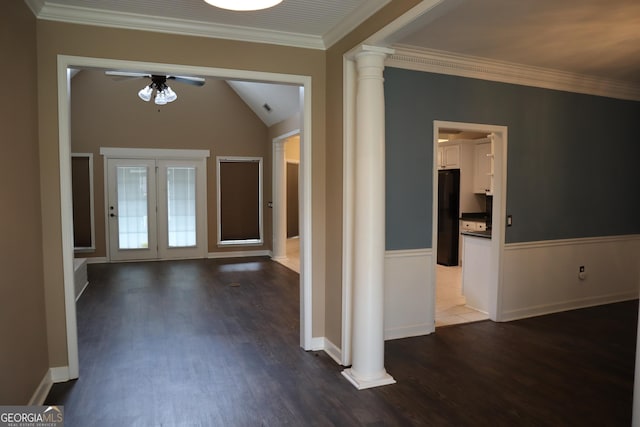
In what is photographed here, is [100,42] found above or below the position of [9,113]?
above

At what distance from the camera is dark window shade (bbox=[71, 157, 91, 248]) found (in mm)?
7902

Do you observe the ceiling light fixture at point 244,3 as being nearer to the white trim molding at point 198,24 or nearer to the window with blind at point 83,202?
the white trim molding at point 198,24

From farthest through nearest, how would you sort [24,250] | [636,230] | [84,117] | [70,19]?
[84,117] < [636,230] < [70,19] < [24,250]

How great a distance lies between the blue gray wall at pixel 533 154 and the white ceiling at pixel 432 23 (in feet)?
1.39

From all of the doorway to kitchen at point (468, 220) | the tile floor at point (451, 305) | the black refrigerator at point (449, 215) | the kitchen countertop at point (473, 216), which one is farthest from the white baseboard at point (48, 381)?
the kitchen countertop at point (473, 216)

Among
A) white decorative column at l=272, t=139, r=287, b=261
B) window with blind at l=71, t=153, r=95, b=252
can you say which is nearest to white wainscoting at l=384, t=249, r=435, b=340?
white decorative column at l=272, t=139, r=287, b=261

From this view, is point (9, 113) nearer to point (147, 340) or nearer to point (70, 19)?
point (70, 19)

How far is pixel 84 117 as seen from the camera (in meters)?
7.77

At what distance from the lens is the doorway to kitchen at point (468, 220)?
4.41m

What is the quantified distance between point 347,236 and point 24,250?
209 cm

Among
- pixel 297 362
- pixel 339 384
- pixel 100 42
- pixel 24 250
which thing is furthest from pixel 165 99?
pixel 339 384

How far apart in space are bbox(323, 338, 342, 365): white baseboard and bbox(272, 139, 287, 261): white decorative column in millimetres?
4780

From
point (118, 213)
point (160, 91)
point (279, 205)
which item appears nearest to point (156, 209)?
point (118, 213)

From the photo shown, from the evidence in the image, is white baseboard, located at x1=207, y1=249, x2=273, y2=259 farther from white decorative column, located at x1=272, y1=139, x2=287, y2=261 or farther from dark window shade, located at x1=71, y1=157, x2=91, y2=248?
dark window shade, located at x1=71, y1=157, x2=91, y2=248
